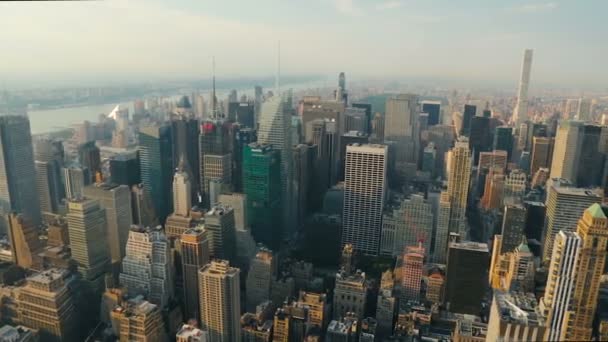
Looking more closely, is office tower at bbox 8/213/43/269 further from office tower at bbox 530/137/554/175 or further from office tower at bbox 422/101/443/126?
office tower at bbox 422/101/443/126

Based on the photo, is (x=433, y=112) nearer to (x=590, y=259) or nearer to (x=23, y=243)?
(x=590, y=259)

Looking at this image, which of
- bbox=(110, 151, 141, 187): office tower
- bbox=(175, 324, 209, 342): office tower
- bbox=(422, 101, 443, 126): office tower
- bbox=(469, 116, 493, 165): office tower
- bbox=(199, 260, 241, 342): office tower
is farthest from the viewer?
bbox=(422, 101, 443, 126): office tower

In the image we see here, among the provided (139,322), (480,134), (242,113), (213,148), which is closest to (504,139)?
(480,134)

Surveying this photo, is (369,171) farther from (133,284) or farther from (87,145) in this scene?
(87,145)

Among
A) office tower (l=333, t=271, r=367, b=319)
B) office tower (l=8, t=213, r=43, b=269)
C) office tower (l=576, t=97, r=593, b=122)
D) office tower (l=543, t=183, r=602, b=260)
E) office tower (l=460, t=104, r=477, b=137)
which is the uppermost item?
office tower (l=576, t=97, r=593, b=122)

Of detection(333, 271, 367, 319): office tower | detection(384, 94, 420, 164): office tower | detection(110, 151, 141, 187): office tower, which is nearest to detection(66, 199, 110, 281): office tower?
detection(110, 151, 141, 187): office tower

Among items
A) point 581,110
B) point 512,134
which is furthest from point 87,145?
point 512,134

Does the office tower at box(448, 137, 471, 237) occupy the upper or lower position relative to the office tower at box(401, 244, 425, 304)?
upper
